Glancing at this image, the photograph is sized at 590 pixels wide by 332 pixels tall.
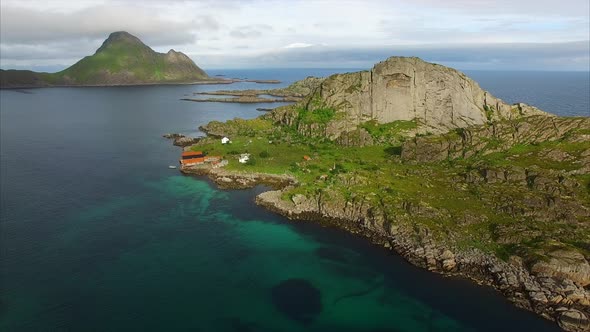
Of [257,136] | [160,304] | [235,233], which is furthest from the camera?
[257,136]

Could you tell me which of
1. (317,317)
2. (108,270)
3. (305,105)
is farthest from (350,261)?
(305,105)

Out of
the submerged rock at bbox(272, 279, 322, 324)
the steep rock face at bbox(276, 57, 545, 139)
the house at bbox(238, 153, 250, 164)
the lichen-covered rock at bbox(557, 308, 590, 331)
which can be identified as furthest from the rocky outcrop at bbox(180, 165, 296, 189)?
the lichen-covered rock at bbox(557, 308, 590, 331)

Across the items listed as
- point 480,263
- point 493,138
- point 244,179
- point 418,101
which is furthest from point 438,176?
point 418,101

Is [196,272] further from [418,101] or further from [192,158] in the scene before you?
[418,101]

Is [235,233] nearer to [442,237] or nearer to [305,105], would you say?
[442,237]

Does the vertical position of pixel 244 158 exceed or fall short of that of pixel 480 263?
it exceeds it

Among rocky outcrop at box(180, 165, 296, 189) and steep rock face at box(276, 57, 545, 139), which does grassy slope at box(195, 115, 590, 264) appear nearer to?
rocky outcrop at box(180, 165, 296, 189)
